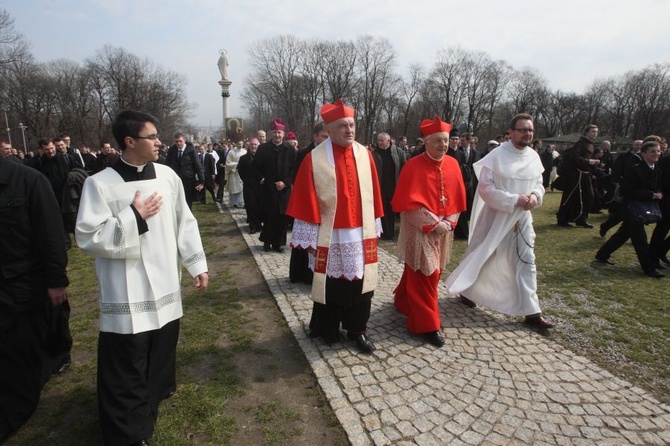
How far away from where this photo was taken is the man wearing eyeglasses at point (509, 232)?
13.5 ft

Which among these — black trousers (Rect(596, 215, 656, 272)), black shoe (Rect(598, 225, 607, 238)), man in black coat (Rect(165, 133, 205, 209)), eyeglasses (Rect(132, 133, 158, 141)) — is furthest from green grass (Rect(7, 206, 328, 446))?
black shoe (Rect(598, 225, 607, 238))

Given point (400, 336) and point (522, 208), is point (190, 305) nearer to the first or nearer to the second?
point (400, 336)

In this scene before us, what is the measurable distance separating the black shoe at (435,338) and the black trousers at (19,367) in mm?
3225

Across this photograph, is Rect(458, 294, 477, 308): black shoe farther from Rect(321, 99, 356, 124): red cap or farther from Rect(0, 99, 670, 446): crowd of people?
Rect(321, 99, 356, 124): red cap

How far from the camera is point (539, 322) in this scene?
4.14 metres

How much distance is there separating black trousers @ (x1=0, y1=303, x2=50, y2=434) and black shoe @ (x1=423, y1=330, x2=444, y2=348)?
3225 millimetres

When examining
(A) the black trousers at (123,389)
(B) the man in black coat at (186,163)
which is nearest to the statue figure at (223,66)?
(B) the man in black coat at (186,163)

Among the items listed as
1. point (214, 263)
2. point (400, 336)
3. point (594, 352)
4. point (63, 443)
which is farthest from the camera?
point (214, 263)

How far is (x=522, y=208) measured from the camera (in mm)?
4035

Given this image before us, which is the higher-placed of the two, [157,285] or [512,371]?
[157,285]

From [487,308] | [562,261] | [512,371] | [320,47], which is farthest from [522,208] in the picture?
[320,47]

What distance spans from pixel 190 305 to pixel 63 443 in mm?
2319

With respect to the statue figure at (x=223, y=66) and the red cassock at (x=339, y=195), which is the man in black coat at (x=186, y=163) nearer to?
the red cassock at (x=339, y=195)

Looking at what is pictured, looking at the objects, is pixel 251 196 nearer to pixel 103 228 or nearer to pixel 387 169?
pixel 387 169
